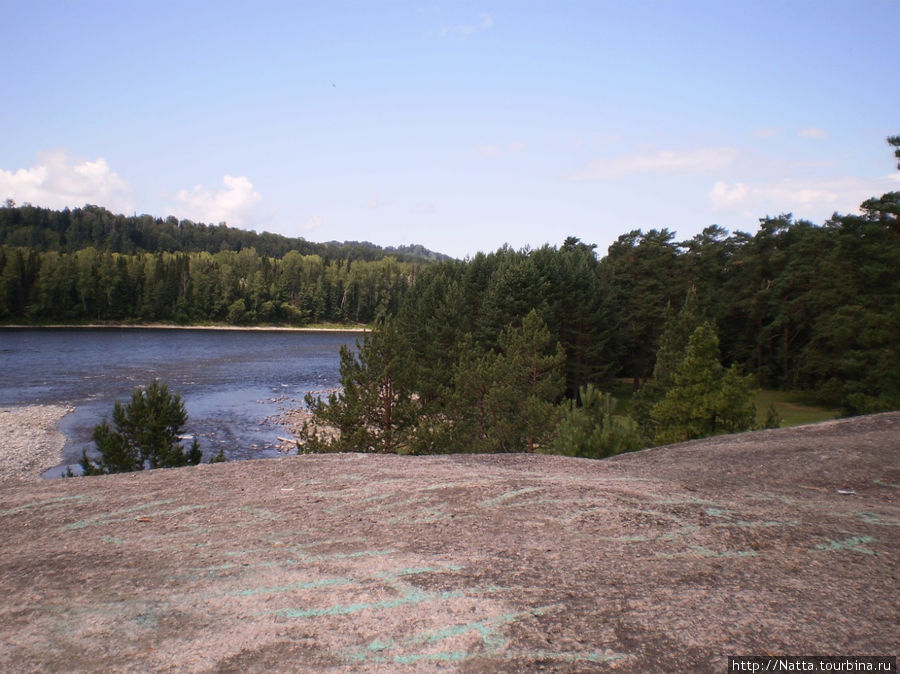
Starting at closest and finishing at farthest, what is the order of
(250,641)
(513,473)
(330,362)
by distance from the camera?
(250,641), (513,473), (330,362)

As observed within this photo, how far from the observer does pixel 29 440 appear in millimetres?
29625

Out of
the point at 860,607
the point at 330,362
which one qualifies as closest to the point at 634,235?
the point at 330,362

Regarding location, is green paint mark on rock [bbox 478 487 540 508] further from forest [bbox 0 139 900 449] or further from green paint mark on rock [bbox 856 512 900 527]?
forest [bbox 0 139 900 449]

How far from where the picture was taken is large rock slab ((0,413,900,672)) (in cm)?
384

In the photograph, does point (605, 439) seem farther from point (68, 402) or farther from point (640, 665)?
point (68, 402)

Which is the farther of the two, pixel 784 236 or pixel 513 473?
pixel 784 236

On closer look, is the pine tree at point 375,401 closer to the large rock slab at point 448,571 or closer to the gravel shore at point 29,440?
the large rock slab at point 448,571

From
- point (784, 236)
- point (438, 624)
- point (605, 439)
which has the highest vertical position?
point (784, 236)

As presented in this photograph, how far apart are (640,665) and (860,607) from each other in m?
1.84

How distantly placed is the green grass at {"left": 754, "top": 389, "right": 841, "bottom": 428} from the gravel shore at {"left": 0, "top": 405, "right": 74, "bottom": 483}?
32005mm

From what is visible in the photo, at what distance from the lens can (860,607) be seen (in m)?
4.30

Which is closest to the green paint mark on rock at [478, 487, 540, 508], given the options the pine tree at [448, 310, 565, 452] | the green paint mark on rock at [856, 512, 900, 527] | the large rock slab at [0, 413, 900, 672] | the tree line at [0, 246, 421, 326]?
the large rock slab at [0, 413, 900, 672]

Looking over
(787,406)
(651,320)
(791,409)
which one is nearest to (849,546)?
(791,409)

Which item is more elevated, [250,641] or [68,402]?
[250,641]
